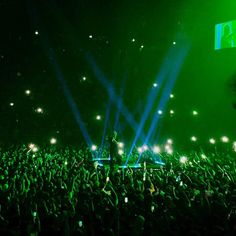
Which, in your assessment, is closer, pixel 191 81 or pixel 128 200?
pixel 128 200

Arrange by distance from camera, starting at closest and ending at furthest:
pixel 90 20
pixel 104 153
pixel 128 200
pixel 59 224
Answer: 1. pixel 59 224
2. pixel 128 200
3. pixel 104 153
4. pixel 90 20

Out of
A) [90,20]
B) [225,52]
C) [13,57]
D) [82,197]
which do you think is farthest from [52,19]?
[82,197]

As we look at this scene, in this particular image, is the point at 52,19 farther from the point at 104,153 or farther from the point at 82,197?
the point at 82,197

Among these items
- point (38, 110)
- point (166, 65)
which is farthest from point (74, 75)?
point (166, 65)

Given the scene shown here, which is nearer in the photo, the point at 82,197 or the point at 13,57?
the point at 82,197

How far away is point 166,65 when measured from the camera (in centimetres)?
2703

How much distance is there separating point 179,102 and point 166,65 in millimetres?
3825

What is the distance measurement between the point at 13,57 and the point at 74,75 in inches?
227

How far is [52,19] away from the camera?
82.6 feet

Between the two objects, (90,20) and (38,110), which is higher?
(90,20)

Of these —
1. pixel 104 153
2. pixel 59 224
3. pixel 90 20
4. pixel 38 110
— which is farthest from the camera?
pixel 38 110

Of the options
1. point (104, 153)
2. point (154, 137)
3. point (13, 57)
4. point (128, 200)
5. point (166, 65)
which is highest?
point (13, 57)

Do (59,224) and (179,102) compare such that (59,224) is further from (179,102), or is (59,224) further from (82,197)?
(179,102)

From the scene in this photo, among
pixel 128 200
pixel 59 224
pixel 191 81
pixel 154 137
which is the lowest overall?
pixel 59 224
